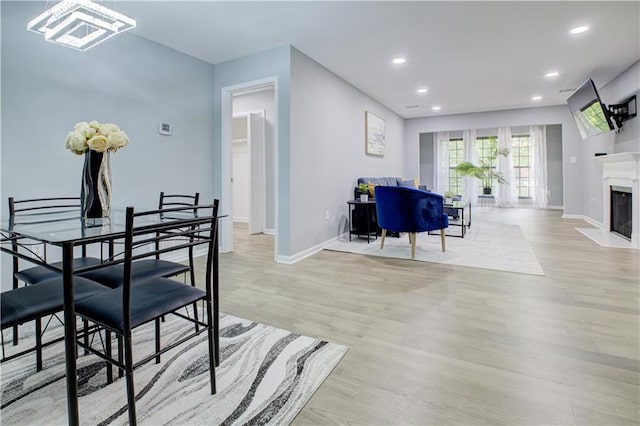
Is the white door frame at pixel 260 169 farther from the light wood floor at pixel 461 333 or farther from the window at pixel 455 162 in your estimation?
the window at pixel 455 162

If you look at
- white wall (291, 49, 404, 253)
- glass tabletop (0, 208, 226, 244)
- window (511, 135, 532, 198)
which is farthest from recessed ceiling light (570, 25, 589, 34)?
window (511, 135, 532, 198)

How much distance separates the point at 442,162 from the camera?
1048 centimetres

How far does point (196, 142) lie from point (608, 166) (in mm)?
6253

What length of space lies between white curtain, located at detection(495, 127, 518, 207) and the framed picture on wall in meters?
5.26

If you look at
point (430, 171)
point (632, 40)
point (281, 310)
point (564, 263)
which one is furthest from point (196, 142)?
point (430, 171)

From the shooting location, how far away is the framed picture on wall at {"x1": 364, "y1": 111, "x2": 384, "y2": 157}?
5961mm

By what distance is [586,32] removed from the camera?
350 centimetres

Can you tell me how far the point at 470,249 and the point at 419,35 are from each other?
268 centimetres

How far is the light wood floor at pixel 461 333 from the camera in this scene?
4.39 ft

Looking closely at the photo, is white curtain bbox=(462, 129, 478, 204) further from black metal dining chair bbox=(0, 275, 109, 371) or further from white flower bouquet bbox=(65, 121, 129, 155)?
black metal dining chair bbox=(0, 275, 109, 371)

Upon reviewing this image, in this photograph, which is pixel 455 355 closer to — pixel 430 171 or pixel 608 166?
pixel 608 166

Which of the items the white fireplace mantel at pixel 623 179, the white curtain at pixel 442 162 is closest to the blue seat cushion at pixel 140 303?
the white fireplace mantel at pixel 623 179

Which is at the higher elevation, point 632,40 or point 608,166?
point 632,40

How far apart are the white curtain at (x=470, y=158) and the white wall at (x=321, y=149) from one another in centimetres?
543
